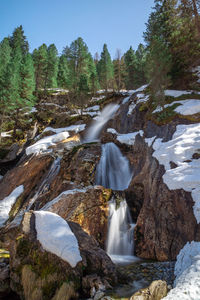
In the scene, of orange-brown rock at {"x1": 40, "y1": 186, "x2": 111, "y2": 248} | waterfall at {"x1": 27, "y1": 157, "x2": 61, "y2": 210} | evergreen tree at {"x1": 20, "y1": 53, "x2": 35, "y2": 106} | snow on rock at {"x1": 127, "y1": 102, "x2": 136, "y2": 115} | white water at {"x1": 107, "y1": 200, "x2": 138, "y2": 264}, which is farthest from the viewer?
evergreen tree at {"x1": 20, "y1": 53, "x2": 35, "y2": 106}

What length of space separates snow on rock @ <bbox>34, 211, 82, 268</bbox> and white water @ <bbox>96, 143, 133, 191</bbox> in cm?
743

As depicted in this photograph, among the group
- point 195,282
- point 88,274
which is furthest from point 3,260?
point 195,282

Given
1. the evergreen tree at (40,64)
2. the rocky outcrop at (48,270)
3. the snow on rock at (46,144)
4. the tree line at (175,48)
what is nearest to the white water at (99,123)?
the snow on rock at (46,144)

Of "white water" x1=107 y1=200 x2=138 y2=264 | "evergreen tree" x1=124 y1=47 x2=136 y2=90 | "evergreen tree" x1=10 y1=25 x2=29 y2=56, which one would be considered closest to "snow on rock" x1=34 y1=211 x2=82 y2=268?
"white water" x1=107 y1=200 x2=138 y2=264

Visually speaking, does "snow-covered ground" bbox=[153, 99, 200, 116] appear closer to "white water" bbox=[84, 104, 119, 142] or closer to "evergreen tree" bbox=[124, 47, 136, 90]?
"white water" bbox=[84, 104, 119, 142]

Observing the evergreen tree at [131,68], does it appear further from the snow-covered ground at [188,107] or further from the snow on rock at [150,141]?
the snow on rock at [150,141]

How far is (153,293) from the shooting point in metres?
3.81

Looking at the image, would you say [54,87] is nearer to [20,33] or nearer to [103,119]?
[20,33]

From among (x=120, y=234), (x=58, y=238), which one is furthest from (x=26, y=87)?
(x=58, y=238)

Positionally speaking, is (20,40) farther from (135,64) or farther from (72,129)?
(72,129)

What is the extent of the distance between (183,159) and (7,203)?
1463 centimetres

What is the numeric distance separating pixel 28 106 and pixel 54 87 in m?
19.1

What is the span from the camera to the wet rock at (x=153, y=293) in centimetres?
370

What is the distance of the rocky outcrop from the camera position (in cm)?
448
